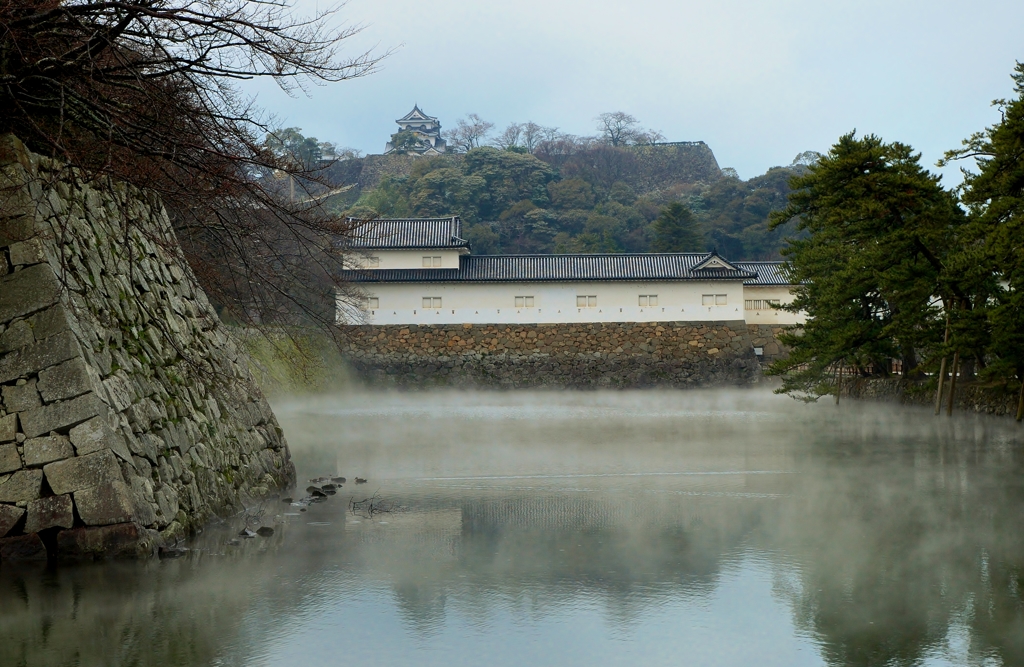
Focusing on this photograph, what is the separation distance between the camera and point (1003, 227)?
11609mm

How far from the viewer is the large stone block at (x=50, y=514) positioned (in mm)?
5004

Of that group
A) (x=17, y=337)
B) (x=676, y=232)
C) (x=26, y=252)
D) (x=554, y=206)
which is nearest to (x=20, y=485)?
(x=17, y=337)

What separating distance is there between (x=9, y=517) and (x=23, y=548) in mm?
180

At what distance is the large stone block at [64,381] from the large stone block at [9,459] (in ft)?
0.95

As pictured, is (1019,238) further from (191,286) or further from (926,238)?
(191,286)

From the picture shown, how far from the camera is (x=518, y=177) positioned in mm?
48656

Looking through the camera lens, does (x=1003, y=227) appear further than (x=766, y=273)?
No

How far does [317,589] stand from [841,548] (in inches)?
117

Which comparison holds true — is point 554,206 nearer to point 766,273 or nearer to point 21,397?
point 766,273

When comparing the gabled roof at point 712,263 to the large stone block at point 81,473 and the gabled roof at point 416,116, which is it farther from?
the gabled roof at point 416,116

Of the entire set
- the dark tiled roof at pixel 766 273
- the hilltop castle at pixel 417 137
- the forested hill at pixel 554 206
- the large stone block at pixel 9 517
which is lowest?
the large stone block at pixel 9 517

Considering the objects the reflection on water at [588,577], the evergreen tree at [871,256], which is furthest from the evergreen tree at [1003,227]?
the reflection on water at [588,577]

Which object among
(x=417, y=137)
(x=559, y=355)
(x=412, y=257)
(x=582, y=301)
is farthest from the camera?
(x=417, y=137)

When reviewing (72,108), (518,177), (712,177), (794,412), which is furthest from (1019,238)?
(712,177)
